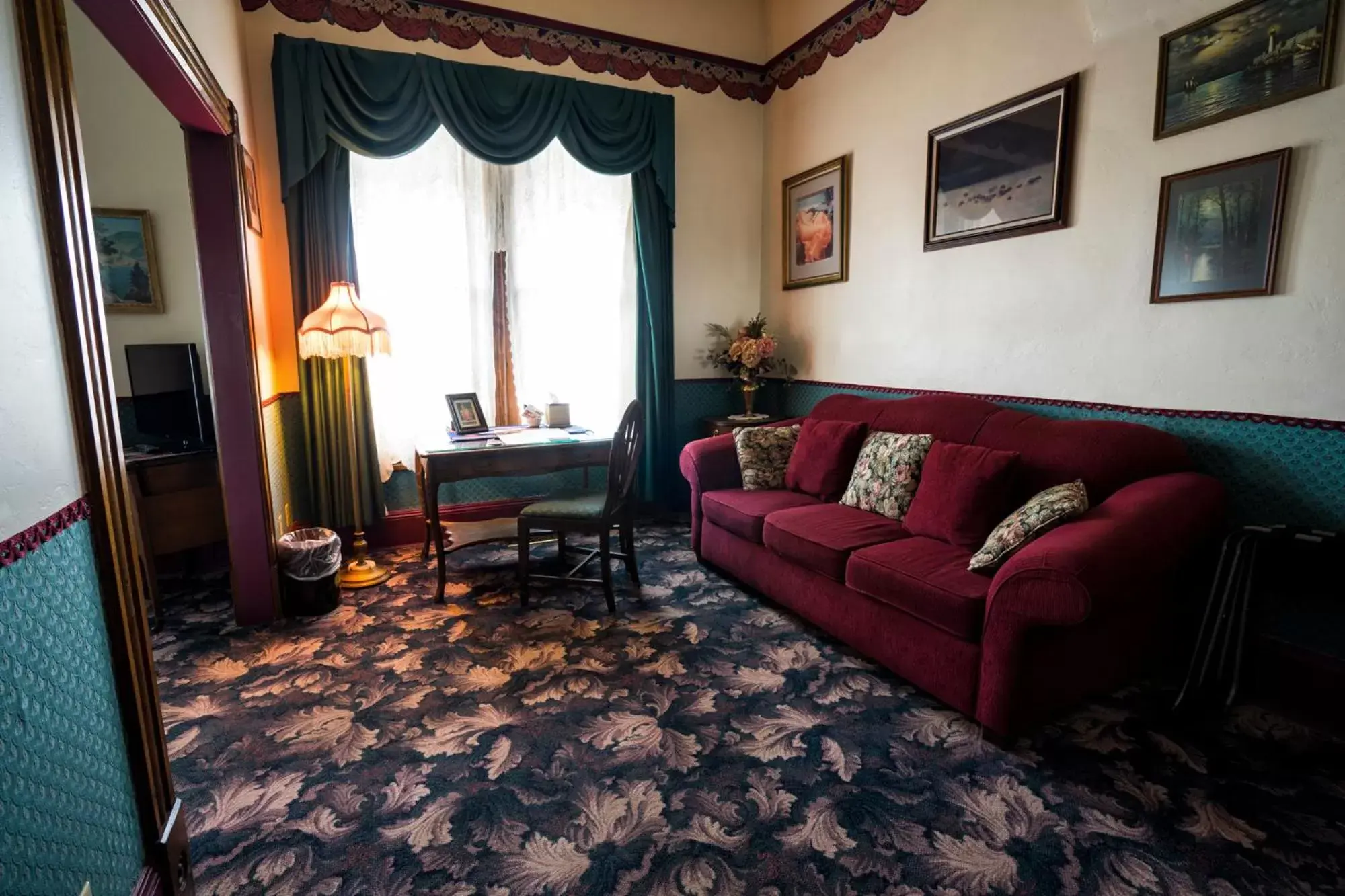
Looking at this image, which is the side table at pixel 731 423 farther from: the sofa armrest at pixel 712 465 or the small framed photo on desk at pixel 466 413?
the small framed photo on desk at pixel 466 413

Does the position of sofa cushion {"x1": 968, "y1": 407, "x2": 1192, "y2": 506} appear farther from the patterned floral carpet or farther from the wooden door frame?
the wooden door frame

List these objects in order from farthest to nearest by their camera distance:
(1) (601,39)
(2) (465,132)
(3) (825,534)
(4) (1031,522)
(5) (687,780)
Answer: (1) (601,39), (2) (465,132), (3) (825,534), (4) (1031,522), (5) (687,780)

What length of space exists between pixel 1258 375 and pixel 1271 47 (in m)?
1.09

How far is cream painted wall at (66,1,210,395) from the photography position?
11.1 ft

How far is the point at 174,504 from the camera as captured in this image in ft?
10.2

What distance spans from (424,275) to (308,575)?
1899 millimetres

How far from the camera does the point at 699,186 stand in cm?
458

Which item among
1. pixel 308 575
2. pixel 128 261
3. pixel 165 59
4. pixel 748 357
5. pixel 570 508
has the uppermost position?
pixel 165 59

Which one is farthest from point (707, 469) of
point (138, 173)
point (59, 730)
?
point (138, 173)

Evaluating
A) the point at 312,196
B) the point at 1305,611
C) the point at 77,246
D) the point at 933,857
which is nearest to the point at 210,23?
the point at 312,196

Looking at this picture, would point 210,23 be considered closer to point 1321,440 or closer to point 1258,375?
point 1258,375

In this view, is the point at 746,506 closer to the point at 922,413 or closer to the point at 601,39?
the point at 922,413

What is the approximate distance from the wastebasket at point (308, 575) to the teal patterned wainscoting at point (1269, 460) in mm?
3579

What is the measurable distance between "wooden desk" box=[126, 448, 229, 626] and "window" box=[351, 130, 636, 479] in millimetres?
890
